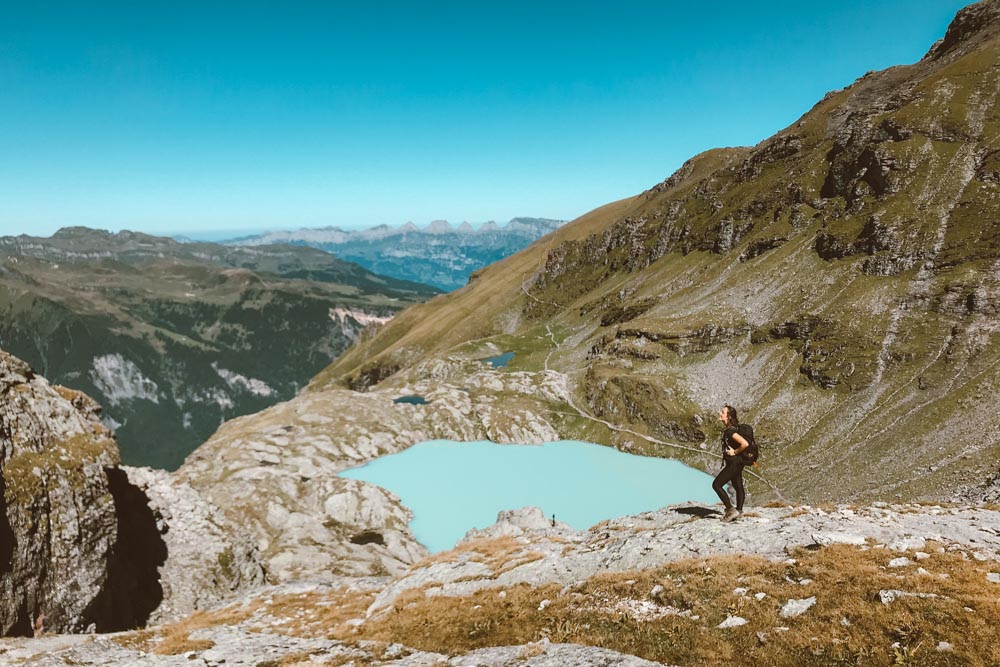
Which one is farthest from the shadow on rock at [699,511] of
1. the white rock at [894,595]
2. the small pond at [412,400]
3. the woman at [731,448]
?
the small pond at [412,400]

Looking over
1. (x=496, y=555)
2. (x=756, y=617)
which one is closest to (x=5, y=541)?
(x=496, y=555)

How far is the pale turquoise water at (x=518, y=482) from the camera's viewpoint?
298 ft

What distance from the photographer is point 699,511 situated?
31.2 meters

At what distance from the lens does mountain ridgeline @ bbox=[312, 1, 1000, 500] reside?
299ft

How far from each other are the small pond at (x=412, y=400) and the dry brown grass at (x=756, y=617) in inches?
4568

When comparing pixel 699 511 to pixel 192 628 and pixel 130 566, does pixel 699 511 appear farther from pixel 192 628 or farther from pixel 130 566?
pixel 130 566

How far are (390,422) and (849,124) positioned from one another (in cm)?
20294

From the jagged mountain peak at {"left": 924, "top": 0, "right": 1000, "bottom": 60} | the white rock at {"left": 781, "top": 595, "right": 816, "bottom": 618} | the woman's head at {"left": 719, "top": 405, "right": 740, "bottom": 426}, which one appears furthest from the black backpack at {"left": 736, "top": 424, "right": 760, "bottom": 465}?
the jagged mountain peak at {"left": 924, "top": 0, "right": 1000, "bottom": 60}

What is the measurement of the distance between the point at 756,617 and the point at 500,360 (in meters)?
175

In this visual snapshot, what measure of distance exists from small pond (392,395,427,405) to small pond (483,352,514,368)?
153ft

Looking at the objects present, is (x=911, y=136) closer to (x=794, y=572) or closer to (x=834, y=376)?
(x=834, y=376)

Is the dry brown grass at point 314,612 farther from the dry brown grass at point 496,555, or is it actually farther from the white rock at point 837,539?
the white rock at point 837,539

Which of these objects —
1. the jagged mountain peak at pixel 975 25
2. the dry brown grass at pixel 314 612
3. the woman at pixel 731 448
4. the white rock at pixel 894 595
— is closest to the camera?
the white rock at pixel 894 595

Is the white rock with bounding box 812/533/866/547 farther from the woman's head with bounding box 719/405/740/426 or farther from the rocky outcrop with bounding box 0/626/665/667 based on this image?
the rocky outcrop with bounding box 0/626/665/667
